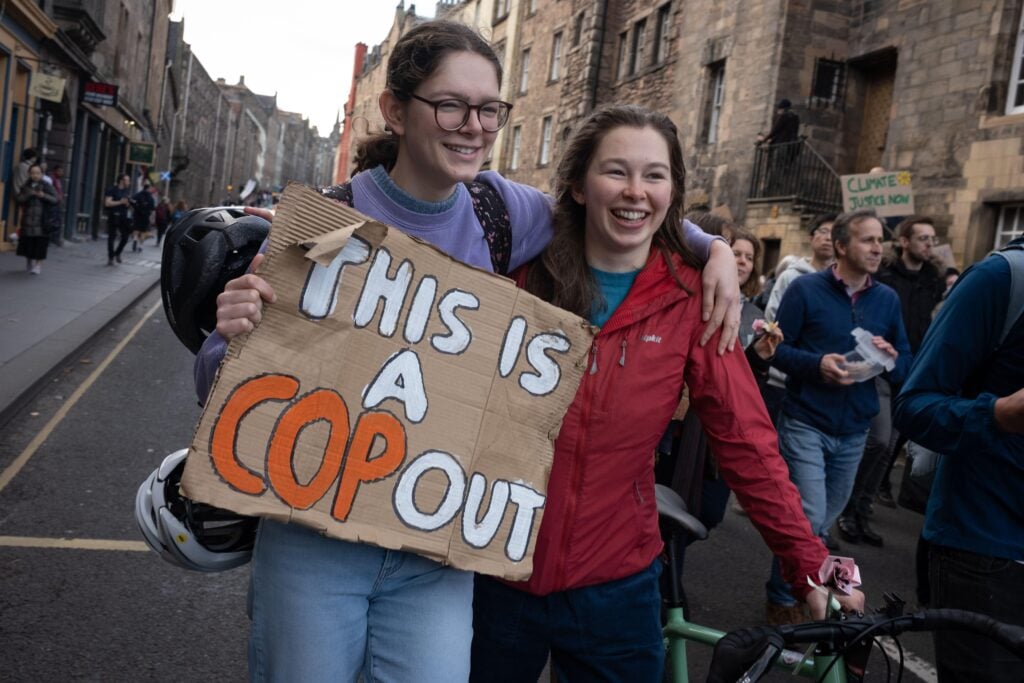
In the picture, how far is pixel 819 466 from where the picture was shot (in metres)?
4.75

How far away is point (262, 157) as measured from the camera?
121 meters

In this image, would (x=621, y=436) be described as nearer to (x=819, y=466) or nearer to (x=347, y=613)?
(x=347, y=613)

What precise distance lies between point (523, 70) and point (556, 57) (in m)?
3.84

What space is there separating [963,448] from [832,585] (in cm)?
61

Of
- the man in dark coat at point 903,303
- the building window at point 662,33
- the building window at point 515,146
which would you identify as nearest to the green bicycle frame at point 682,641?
the man in dark coat at point 903,303

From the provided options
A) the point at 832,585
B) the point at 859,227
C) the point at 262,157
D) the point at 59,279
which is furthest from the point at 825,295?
the point at 262,157

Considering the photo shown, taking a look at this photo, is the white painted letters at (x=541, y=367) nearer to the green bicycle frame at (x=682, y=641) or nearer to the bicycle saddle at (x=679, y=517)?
the bicycle saddle at (x=679, y=517)

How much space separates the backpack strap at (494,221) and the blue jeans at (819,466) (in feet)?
9.53

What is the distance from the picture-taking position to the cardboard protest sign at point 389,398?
1.78 meters

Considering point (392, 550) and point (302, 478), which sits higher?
point (302, 478)

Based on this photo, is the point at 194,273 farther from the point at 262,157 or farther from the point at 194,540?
the point at 262,157

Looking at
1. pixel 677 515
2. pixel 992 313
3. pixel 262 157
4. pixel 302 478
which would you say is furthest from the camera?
pixel 262 157

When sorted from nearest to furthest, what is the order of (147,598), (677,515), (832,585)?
(832,585) < (677,515) < (147,598)

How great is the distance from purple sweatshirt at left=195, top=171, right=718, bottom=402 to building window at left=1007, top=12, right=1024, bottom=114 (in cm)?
1393
